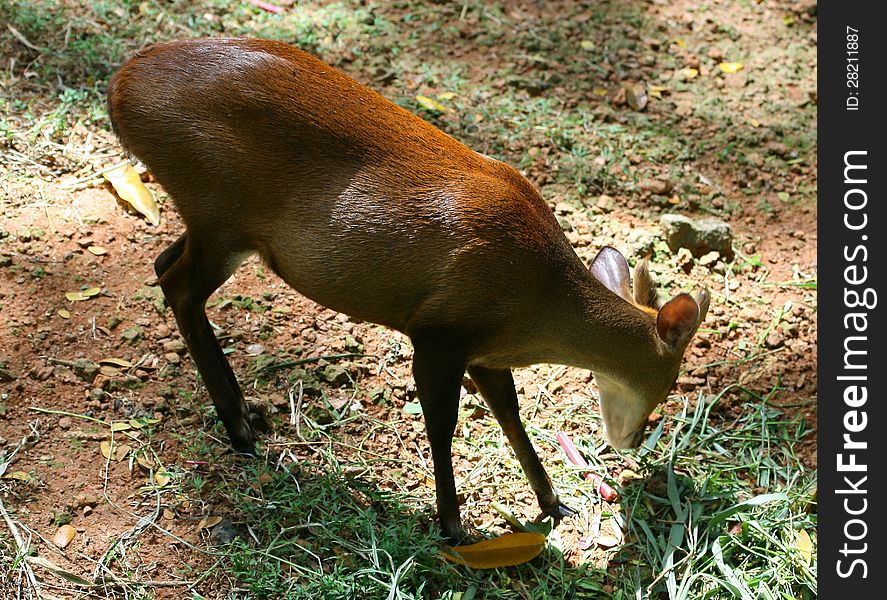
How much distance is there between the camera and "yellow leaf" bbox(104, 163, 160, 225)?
5.06m

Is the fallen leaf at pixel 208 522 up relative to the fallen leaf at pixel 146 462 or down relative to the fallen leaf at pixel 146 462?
down

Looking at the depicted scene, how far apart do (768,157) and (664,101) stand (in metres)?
0.77

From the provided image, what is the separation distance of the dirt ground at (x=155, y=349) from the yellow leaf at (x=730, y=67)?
1452 millimetres

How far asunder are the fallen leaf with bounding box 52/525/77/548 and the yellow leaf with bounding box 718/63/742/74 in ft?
16.8

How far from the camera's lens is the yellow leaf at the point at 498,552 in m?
3.93

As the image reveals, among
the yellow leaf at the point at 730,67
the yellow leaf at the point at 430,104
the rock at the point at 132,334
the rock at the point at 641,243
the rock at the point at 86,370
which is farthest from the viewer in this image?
the yellow leaf at the point at 730,67

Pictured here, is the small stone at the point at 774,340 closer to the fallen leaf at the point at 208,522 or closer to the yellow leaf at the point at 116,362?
the fallen leaf at the point at 208,522

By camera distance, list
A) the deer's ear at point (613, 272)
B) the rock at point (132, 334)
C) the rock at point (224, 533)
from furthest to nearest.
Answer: the rock at point (132, 334) < the deer's ear at point (613, 272) < the rock at point (224, 533)

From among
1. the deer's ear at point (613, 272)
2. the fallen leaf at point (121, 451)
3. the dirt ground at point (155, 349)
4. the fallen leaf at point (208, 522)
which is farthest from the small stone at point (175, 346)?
the deer's ear at point (613, 272)

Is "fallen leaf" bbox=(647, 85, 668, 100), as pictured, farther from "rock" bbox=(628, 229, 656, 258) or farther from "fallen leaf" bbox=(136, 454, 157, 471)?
"fallen leaf" bbox=(136, 454, 157, 471)

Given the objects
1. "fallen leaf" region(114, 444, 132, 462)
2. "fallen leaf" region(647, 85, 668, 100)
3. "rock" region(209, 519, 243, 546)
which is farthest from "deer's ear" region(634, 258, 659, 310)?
"fallen leaf" region(647, 85, 668, 100)

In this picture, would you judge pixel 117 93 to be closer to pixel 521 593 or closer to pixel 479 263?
pixel 479 263

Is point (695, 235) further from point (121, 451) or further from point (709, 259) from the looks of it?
point (121, 451)

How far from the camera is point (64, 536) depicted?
3721 mm
